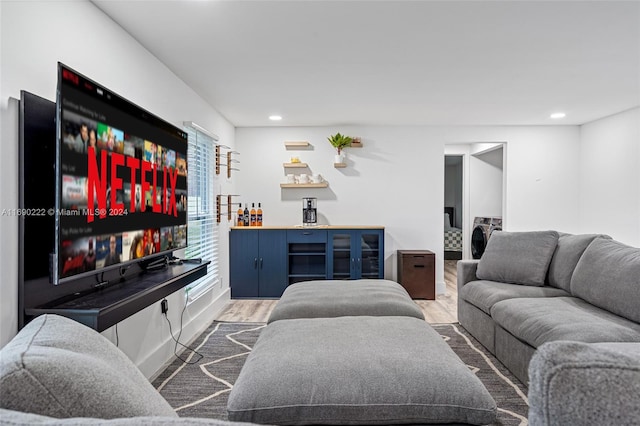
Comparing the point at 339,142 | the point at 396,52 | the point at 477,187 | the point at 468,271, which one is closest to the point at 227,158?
the point at 339,142

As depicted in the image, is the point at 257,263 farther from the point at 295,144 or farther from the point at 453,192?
the point at 453,192

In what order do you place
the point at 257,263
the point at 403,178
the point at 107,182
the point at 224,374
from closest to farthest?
the point at 107,182 → the point at 224,374 → the point at 257,263 → the point at 403,178

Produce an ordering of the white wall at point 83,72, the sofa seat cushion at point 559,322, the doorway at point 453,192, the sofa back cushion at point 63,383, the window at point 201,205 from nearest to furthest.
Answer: the sofa back cushion at point 63,383, the white wall at point 83,72, the sofa seat cushion at point 559,322, the window at point 201,205, the doorway at point 453,192

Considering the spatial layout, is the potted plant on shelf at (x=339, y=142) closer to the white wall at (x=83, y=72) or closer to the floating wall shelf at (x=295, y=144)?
the floating wall shelf at (x=295, y=144)

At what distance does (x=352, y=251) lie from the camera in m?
5.07

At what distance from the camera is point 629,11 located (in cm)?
223

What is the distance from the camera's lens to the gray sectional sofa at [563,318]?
→ 0.47m

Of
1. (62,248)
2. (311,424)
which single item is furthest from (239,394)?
(62,248)

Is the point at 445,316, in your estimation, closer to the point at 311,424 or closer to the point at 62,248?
the point at 311,424

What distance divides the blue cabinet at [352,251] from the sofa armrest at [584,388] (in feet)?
14.9

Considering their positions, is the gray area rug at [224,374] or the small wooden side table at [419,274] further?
the small wooden side table at [419,274]

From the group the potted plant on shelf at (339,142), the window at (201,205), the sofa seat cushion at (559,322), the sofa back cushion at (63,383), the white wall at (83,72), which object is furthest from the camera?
the potted plant on shelf at (339,142)

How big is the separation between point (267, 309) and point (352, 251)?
1.33m

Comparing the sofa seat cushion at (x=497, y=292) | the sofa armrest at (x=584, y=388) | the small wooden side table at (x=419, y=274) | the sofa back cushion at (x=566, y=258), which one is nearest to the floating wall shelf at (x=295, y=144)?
the small wooden side table at (x=419, y=274)
